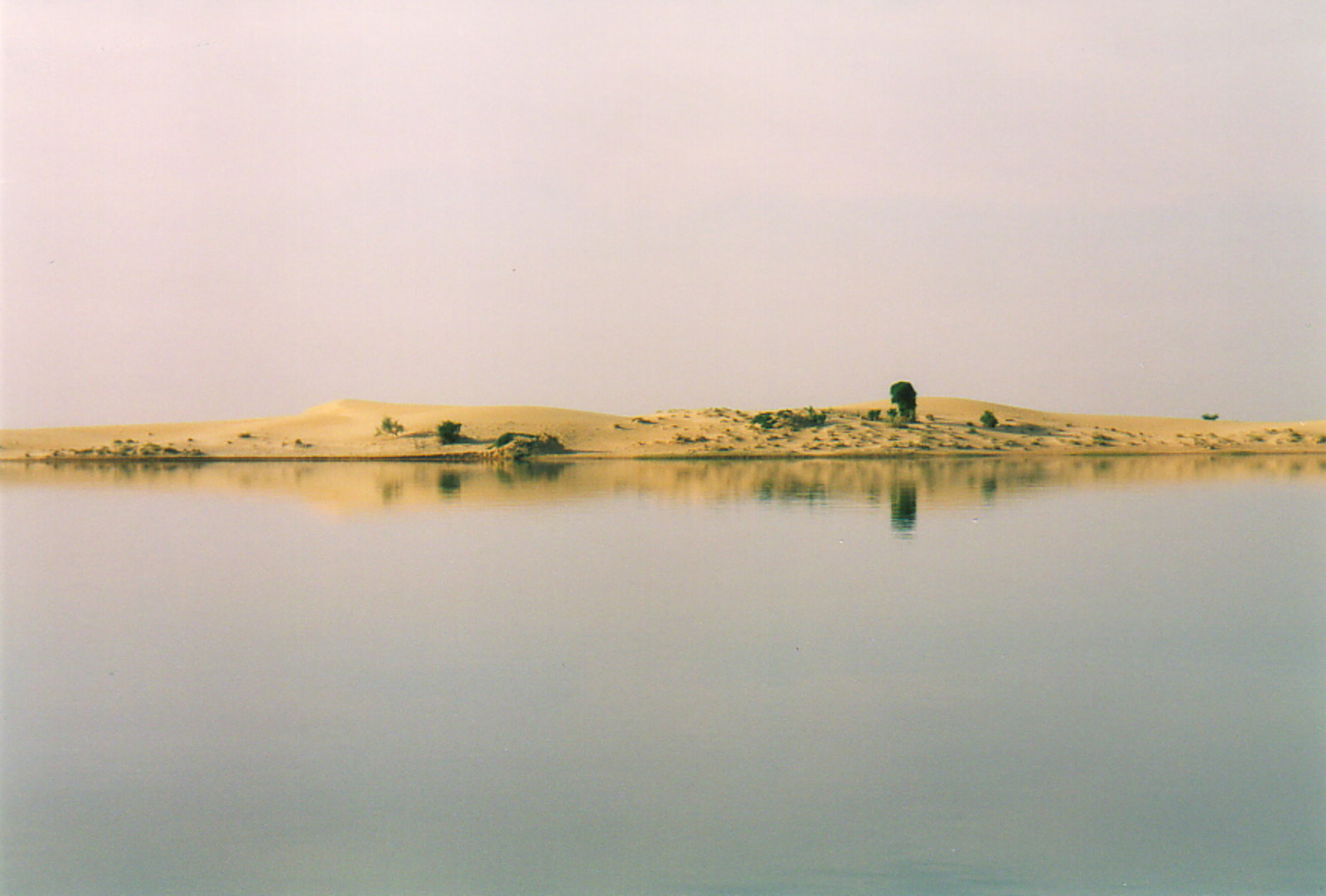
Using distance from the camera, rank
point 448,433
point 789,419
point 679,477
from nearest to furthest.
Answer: point 679,477 → point 448,433 → point 789,419

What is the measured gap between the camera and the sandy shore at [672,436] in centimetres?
5934

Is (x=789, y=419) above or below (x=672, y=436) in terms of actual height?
above

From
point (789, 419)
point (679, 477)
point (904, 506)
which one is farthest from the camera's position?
point (789, 419)

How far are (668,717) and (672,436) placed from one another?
5533 centimetres

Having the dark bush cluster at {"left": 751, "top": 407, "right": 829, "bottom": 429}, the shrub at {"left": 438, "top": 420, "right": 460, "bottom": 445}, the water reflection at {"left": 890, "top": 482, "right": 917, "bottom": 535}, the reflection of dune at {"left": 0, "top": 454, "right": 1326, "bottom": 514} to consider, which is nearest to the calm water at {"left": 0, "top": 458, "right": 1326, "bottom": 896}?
the water reflection at {"left": 890, "top": 482, "right": 917, "bottom": 535}

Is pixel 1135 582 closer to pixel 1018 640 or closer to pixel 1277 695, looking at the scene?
pixel 1018 640

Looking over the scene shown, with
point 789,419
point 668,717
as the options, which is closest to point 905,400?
point 789,419

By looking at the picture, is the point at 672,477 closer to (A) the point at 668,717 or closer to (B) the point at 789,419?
(B) the point at 789,419

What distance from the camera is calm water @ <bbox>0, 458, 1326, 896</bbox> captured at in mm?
6605

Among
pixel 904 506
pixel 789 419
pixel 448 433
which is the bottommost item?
pixel 904 506

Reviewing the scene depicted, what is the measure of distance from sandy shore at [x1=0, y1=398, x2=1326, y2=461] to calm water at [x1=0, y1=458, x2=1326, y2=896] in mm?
39601

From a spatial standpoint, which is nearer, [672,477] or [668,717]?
[668,717]

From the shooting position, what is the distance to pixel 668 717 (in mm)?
8992

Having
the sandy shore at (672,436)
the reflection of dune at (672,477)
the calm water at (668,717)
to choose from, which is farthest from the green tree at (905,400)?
the calm water at (668,717)
